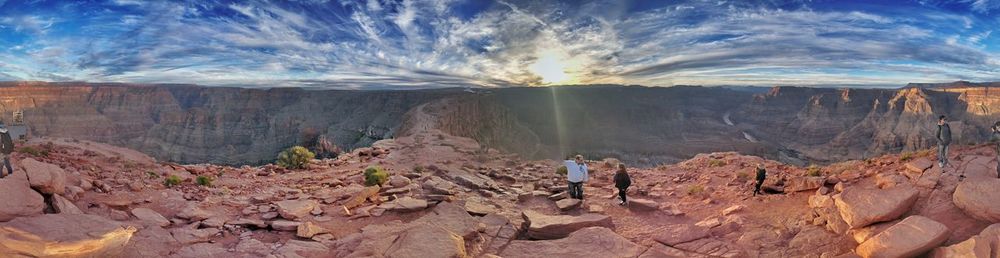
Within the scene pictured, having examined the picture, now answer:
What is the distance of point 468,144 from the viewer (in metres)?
31.6

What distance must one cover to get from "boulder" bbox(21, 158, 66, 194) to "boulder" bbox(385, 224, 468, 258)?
592cm

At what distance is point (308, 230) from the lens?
28.3 feet

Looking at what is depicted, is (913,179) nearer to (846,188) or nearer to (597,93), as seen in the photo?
(846,188)

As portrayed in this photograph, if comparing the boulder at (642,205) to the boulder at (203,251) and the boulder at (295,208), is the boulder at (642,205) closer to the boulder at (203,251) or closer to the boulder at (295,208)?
the boulder at (295,208)

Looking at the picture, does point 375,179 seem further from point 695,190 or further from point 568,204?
point 695,190

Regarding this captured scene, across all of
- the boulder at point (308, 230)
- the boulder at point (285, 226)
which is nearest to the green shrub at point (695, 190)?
the boulder at point (308, 230)

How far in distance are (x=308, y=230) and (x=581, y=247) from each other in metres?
4.92

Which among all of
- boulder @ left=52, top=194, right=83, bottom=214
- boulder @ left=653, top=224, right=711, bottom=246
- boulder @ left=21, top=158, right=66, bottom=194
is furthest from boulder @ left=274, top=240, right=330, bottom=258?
boulder @ left=653, top=224, right=711, bottom=246

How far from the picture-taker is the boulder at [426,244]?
6883mm

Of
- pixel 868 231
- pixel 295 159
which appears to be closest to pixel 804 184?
pixel 868 231

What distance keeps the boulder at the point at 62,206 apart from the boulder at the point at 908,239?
1202 centimetres

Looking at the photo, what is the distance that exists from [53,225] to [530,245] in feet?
22.6

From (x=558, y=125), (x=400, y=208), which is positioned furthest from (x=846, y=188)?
(x=558, y=125)

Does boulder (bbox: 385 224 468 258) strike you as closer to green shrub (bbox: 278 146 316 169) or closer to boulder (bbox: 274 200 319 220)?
boulder (bbox: 274 200 319 220)
